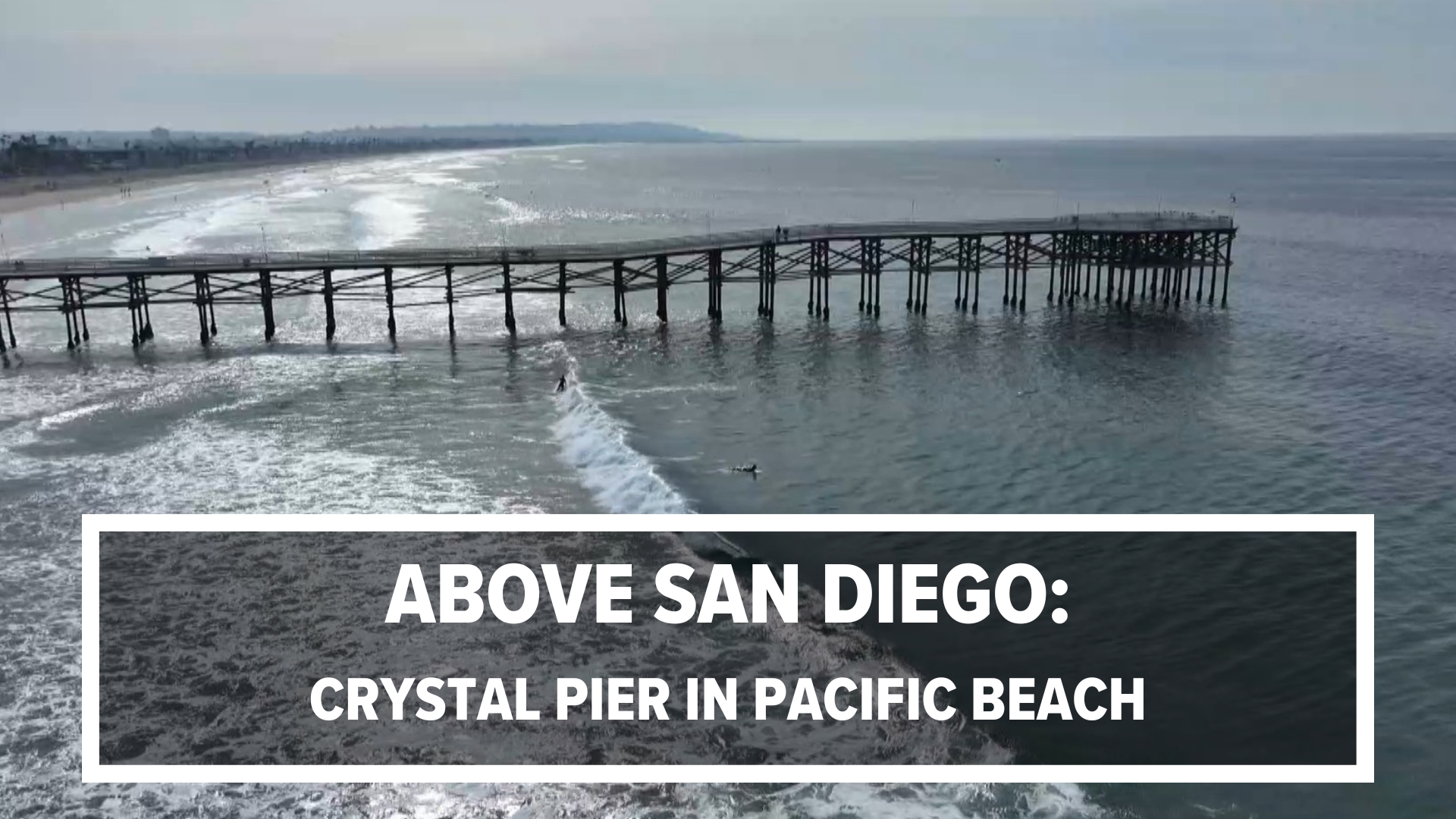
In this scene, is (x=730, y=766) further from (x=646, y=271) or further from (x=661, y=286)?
(x=646, y=271)

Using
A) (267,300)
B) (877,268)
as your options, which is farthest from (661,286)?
(267,300)

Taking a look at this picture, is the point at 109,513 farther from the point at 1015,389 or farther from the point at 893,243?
the point at 893,243

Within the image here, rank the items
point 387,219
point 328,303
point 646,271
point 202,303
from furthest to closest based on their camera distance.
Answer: point 387,219
point 646,271
point 328,303
point 202,303

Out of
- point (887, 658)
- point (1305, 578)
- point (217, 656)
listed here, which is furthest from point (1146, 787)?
point (217, 656)

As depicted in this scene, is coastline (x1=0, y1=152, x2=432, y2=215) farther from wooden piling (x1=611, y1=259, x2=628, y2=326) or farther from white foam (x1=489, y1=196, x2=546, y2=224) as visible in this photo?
wooden piling (x1=611, y1=259, x2=628, y2=326)

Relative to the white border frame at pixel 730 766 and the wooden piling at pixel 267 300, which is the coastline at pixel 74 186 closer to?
the wooden piling at pixel 267 300
